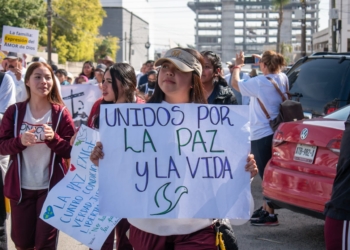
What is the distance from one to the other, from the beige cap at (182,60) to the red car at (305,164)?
230 centimetres

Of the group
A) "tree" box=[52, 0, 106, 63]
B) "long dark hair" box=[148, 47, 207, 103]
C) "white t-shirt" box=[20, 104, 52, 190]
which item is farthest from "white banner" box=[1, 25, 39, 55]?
"tree" box=[52, 0, 106, 63]

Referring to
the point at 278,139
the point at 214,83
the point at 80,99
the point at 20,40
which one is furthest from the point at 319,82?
the point at 20,40

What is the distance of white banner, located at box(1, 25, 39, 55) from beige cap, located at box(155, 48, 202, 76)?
1123cm

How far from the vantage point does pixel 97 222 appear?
4.56 m

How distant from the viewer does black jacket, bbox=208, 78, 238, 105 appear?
5.58 metres

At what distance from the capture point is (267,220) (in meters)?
7.39

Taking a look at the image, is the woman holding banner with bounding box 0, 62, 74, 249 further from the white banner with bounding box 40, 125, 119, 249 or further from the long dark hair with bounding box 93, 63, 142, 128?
the long dark hair with bounding box 93, 63, 142, 128

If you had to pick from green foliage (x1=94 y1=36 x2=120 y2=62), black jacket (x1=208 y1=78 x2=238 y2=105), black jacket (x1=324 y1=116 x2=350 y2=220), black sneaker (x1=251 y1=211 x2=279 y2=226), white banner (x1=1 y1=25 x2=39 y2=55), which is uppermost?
green foliage (x1=94 y1=36 x2=120 y2=62)

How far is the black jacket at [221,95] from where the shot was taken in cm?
558

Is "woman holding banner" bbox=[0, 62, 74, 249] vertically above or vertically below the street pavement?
above

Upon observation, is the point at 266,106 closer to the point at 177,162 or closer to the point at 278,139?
the point at 278,139

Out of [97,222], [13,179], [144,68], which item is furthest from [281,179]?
[144,68]

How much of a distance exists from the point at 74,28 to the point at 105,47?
16.5 meters

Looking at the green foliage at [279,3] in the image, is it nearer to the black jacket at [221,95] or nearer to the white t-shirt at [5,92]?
the white t-shirt at [5,92]
